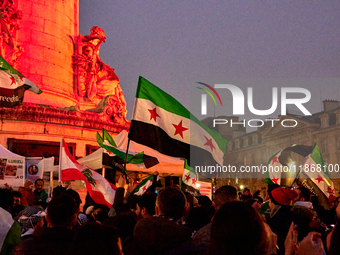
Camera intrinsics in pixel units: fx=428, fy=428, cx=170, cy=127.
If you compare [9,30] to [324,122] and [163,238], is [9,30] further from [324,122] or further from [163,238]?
[324,122]

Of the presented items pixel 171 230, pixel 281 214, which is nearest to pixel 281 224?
pixel 281 214

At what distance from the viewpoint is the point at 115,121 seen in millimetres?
20406

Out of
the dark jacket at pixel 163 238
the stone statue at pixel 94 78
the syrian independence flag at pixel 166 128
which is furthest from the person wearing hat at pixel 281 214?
the stone statue at pixel 94 78

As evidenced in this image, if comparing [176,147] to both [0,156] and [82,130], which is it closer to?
[0,156]

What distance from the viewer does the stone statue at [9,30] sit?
1864cm

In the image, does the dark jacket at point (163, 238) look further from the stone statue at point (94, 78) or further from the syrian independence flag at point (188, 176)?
the stone statue at point (94, 78)

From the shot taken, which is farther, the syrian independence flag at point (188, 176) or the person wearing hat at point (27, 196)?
the syrian independence flag at point (188, 176)

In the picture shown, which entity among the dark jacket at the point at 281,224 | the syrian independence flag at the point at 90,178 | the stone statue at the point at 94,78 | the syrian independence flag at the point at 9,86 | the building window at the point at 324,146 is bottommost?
the dark jacket at the point at 281,224

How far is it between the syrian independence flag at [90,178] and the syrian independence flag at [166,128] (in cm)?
157

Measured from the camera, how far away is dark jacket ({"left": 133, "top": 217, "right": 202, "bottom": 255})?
3.02 m

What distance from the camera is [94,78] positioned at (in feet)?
71.6

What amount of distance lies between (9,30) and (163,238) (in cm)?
1817

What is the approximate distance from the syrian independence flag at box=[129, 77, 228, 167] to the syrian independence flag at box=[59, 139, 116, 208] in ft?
5.14

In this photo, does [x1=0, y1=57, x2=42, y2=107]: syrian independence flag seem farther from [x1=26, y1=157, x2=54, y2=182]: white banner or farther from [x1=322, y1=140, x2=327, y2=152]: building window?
[x1=322, y1=140, x2=327, y2=152]: building window
